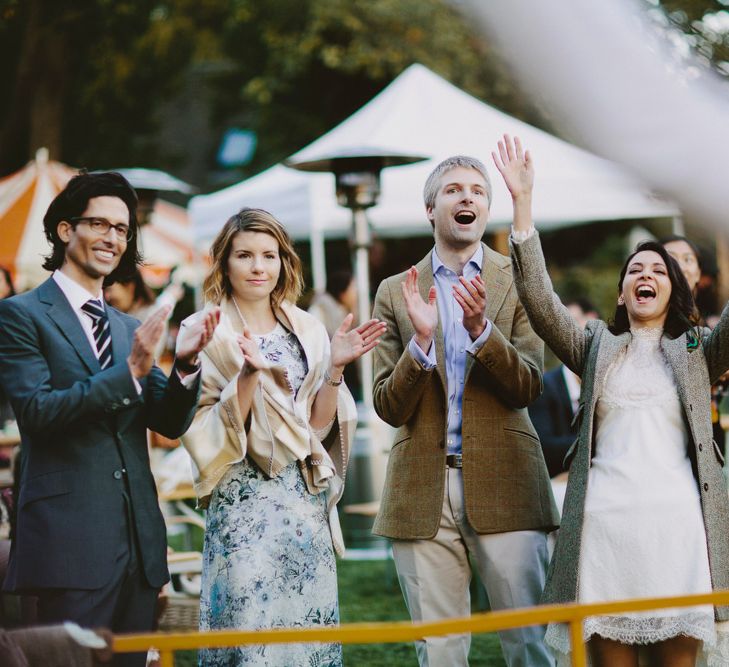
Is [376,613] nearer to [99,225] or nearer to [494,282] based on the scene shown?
[494,282]

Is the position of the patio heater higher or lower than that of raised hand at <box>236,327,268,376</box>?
higher

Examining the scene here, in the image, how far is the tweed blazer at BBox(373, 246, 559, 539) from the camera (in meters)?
3.65

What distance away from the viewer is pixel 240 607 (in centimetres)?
345

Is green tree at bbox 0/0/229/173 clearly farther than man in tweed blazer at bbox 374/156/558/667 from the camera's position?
Yes

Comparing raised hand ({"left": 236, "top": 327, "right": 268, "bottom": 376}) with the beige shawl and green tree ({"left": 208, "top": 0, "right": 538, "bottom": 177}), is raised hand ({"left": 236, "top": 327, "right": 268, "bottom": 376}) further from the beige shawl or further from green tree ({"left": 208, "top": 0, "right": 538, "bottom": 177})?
green tree ({"left": 208, "top": 0, "right": 538, "bottom": 177})

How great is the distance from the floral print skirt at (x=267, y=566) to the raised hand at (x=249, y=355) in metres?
0.33

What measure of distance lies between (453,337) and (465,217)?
427 mm

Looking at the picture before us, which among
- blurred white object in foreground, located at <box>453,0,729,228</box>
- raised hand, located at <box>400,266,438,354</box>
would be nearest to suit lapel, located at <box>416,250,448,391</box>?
raised hand, located at <box>400,266,438,354</box>

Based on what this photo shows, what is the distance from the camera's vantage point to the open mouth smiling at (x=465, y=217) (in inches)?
149

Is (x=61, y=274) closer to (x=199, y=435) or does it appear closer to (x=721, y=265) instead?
(x=199, y=435)

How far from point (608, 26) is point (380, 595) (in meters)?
4.61

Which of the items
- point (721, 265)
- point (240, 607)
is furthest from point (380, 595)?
point (240, 607)

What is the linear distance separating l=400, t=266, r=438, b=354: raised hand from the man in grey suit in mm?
768

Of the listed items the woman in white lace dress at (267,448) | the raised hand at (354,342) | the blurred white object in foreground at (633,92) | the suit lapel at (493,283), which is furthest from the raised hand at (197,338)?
the blurred white object in foreground at (633,92)
